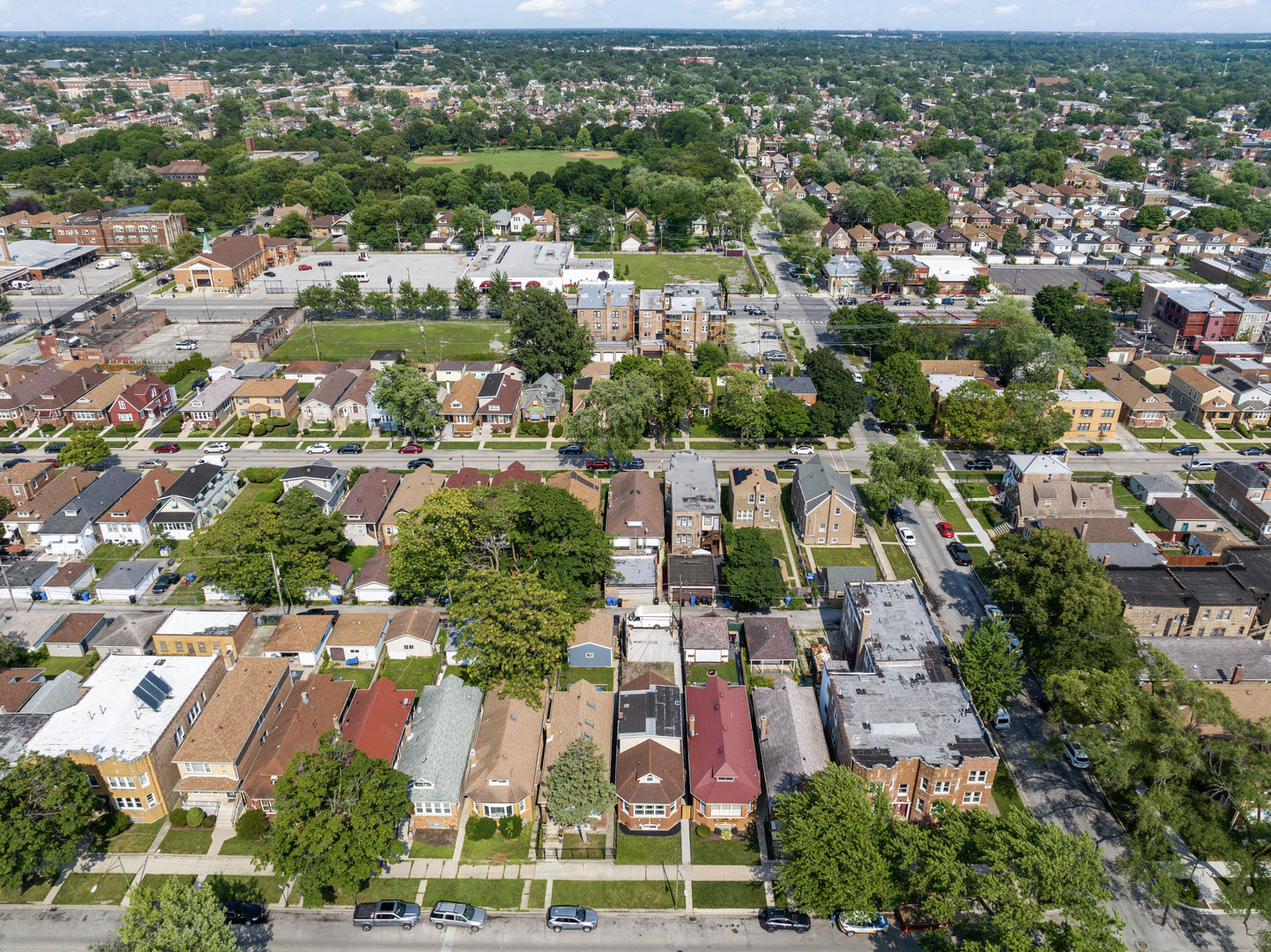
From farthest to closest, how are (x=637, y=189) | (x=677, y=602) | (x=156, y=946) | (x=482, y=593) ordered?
(x=637, y=189), (x=677, y=602), (x=482, y=593), (x=156, y=946)

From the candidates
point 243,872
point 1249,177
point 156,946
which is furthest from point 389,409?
point 1249,177

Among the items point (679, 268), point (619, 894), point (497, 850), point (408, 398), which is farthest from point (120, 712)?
point (679, 268)

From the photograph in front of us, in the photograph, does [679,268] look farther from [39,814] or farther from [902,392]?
[39,814]

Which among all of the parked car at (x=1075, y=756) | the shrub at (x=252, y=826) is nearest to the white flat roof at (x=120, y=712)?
the shrub at (x=252, y=826)

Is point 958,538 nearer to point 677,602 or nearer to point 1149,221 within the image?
point 677,602

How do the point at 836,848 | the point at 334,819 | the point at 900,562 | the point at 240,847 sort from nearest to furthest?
the point at 836,848
the point at 334,819
the point at 240,847
the point at 900,562

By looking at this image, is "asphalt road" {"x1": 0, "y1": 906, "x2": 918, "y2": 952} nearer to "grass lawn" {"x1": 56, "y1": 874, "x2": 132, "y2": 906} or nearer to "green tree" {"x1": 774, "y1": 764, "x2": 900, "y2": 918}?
"grass lawn" {"x1": 56, "y1": 874, "x2": 132, "y2": 906}

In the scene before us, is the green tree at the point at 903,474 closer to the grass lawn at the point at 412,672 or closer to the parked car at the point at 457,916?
the grass lawn at the point at 412,672
